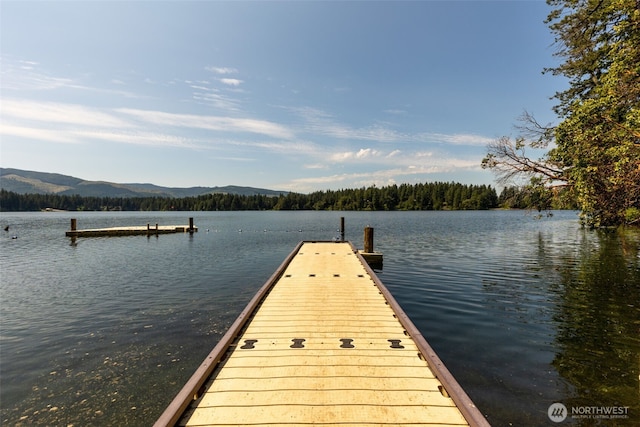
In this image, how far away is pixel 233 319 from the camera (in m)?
11.0

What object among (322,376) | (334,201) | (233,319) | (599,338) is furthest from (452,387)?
(334,201)

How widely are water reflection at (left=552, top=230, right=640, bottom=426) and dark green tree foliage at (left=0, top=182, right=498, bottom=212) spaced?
134 metres

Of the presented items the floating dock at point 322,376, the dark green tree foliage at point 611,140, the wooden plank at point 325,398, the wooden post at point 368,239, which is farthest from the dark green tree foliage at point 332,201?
the wooden plank at point 325,398

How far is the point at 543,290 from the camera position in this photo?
14.1 meters

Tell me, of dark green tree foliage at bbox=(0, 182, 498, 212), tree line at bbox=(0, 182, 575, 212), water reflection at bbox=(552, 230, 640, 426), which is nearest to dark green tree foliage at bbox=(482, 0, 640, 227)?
water reflection at bbox=(552, 230, 640, 426)

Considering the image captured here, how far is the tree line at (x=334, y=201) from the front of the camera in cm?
14412

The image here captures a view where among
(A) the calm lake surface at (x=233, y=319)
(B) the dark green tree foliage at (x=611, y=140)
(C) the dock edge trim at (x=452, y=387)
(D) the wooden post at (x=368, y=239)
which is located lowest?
(A) the calm lake surface at (x=233, y=319)

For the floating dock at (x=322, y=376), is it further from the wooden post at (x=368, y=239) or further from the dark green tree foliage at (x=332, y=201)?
the dark green tree foliage at (x=332, y=201)

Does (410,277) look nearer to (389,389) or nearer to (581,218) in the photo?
(581,218)

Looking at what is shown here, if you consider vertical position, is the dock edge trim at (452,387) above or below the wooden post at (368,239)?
below

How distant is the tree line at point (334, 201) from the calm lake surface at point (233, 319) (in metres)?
122

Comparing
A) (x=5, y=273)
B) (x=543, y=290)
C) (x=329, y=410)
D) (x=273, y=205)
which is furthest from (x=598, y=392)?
(x=273, y=205)

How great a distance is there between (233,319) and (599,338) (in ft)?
36.3

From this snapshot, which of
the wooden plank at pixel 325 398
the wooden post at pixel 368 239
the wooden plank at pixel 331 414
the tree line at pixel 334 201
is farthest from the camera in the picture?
the tree line at pixel 334 201
